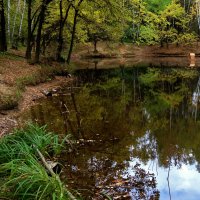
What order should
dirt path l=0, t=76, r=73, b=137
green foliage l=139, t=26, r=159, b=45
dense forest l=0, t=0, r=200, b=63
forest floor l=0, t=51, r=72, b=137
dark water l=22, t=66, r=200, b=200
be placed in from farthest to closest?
green foliage l=139, t=26, r=159, b=45 < dense forest l=0, t=0, r=200, b=63 < forest floor l=0, t=51, r=72, b=137 < dirt path l=0, t=76, r=73, b=137 < dark water l=22, t=66, r=200, b=200

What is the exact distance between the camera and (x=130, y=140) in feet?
40.8

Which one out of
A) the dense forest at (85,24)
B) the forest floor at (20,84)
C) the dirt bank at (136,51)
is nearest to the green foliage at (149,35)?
the dense forest at (85,24)

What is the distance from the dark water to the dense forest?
7.95 meters

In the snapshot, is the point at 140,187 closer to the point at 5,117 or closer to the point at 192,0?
the point at 5,117

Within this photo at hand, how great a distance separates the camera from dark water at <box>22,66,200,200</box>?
888 centimetres

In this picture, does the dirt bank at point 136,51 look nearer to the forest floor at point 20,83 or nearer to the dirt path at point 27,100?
the forest floor at point 20,83

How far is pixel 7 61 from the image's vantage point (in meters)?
25.9

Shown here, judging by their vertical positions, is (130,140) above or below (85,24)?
below

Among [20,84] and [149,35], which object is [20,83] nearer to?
[20,84]

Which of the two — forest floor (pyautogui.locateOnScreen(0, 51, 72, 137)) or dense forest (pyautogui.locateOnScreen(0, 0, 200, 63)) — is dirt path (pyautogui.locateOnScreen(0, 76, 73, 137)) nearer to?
forest floor (pyautogui.locateOnScreen(0, 51, 72, 137))

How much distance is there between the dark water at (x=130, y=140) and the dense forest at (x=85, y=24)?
7.95 m

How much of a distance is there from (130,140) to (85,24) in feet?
78.7

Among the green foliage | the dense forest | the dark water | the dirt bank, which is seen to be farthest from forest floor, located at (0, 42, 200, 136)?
the green foliage

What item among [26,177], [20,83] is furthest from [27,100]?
[26,177]
